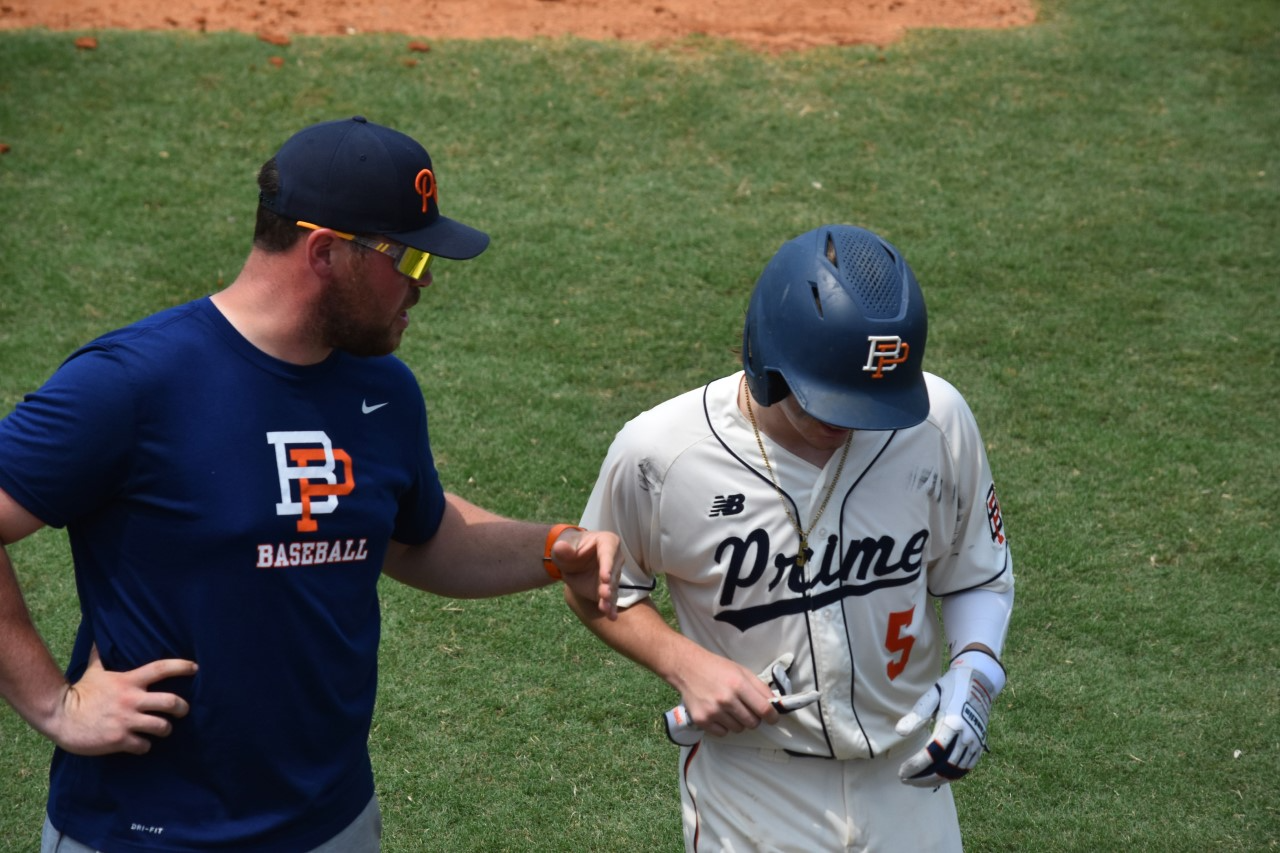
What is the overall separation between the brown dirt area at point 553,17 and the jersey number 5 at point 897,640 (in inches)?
328

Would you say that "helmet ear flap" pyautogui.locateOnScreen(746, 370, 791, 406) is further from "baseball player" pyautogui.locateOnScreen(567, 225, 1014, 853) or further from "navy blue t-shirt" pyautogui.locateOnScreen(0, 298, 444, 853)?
"navy blue t-shirt" pyautogui.locateOnScreen(0, 298, 444, 853)

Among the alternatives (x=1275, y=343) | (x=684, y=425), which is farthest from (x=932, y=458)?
(x=1275, y=343)

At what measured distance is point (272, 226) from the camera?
9.74ft

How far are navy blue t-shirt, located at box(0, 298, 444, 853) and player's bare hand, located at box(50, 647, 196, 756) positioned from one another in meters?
0.08

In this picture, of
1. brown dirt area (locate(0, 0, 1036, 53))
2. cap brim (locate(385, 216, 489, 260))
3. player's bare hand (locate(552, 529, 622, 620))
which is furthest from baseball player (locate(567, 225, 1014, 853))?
brown dirt area (locate(0, 0, 1036, 53))

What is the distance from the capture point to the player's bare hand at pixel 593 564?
2.99 m

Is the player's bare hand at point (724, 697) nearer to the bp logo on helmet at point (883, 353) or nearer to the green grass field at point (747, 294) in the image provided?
the bp logo on helmet at point (883, 353)

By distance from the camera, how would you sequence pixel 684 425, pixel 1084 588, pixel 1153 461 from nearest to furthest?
1. pixel 684 425
2. pixel 1084 588
3. pixel 1153 461

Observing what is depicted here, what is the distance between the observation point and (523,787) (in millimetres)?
5047

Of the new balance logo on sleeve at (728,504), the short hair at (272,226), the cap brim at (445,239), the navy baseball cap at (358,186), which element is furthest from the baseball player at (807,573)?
the short hair at (272,226)

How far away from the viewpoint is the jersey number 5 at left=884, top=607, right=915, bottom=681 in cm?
320

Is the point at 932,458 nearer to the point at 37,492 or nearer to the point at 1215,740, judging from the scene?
the point at 37,492

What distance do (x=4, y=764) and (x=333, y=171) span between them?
124 inches

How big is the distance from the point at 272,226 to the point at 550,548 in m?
0.96
